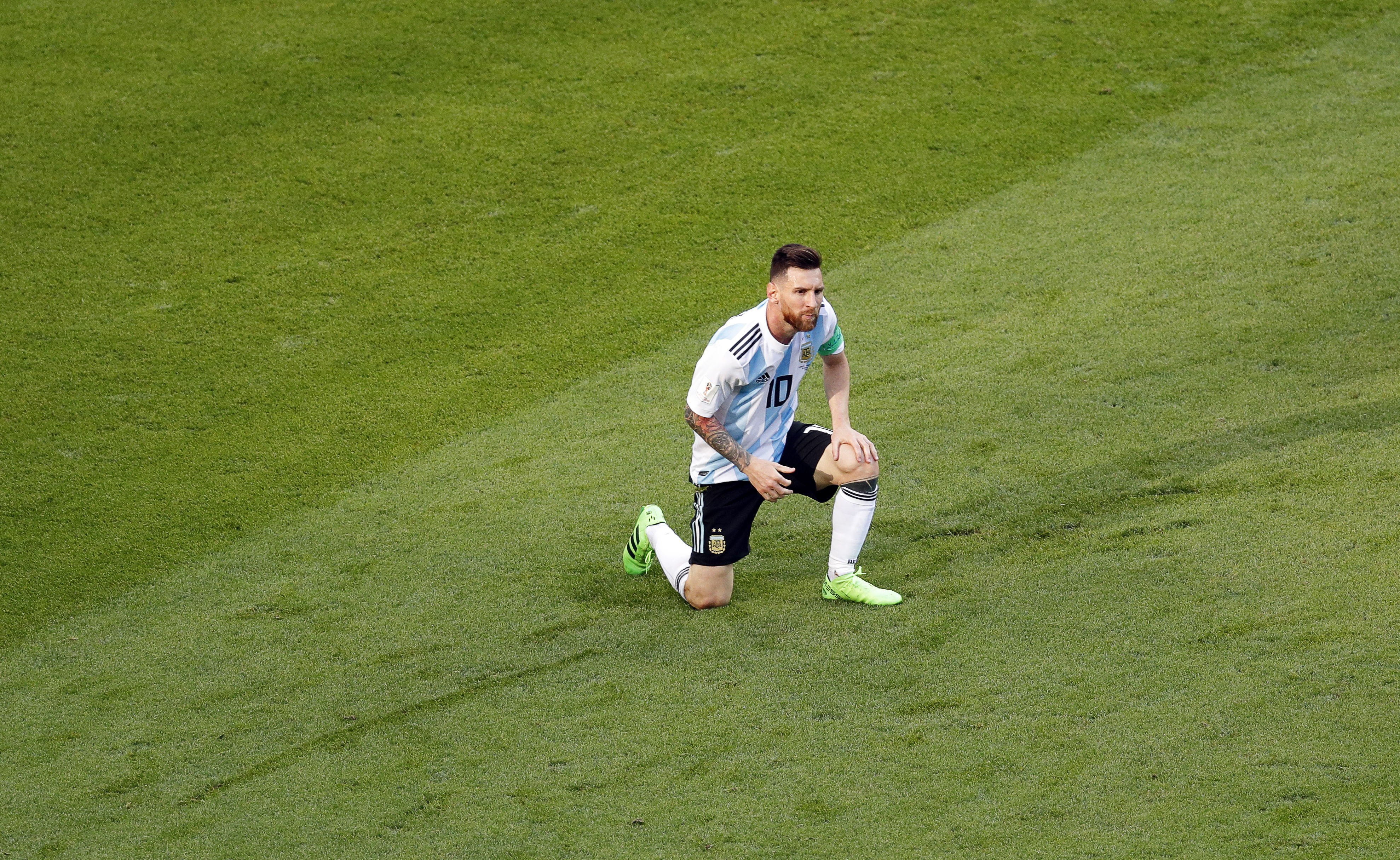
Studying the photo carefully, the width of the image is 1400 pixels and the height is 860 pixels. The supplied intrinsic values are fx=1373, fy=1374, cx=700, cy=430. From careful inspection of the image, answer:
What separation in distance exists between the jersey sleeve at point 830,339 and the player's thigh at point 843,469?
0.41m

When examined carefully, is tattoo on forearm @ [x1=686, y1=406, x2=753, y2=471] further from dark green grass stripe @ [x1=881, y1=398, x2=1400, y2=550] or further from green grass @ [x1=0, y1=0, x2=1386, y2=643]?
green grass @ [x1=0, y1=0, x2=1386, y2=643]

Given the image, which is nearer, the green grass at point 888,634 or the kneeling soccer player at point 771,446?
the green grass at point 888,634

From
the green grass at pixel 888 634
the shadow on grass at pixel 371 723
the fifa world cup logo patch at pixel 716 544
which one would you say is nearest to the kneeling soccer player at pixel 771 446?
the fifa world cup logo patch at pixel 716 544

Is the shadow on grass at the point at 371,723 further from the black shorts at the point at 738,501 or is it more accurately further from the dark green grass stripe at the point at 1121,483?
the dark green grass stripe at the point at 1121,483

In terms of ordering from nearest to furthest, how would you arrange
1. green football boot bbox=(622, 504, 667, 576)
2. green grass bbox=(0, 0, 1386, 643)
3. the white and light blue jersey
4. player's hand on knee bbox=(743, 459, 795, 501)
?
player's hand on knee bbox=(743, 459, 795, 501)
the white and light blue jersey
green football boot bbox=(622, 504, 667, 576)
green grass bbox=(0, 0, 1386, 643)

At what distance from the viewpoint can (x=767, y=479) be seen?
5.39 metres

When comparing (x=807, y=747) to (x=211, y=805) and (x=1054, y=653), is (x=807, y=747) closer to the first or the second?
(x=1054, y=653)

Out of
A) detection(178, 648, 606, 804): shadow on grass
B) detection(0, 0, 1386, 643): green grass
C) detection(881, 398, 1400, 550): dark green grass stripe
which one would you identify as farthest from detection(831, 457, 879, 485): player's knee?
detection(0, 0, 1386, 643): green grass

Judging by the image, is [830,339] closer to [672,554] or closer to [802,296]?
[802,296]

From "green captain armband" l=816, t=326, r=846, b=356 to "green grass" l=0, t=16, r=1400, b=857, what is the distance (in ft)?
3.21

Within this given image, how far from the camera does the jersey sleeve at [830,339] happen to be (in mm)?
5750

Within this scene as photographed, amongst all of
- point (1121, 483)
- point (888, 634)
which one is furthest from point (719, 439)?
point (1121, 483)

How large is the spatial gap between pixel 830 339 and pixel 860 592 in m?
1.08

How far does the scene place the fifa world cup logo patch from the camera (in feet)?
18.9
